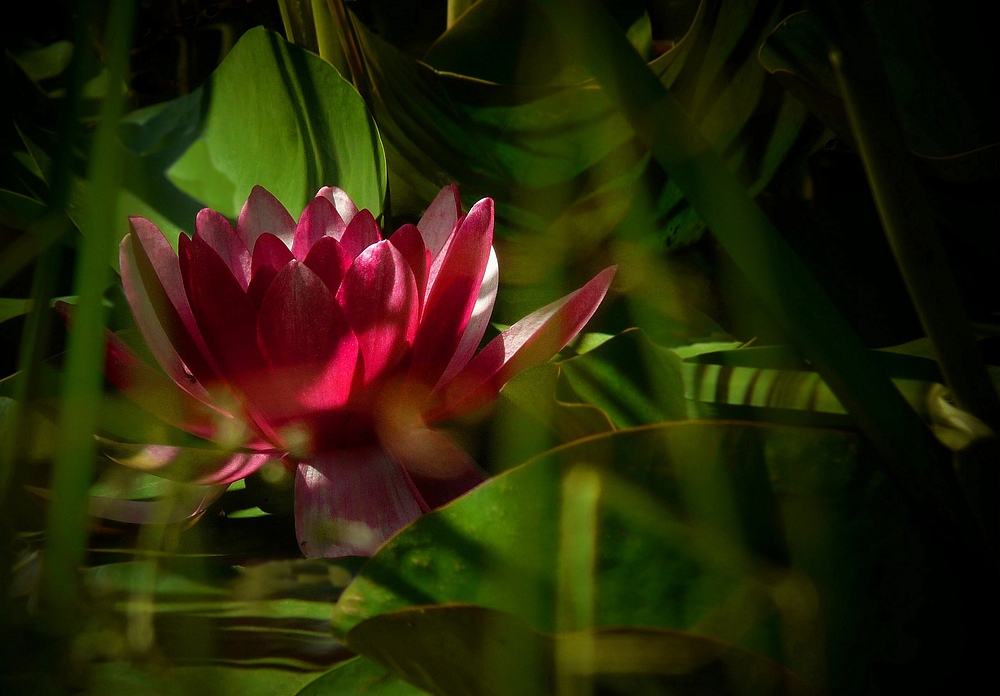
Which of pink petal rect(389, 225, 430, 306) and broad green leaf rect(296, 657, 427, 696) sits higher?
pink petal rect(389, 225, 430, 306)

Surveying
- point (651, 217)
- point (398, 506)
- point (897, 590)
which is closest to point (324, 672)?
point (398, 506)

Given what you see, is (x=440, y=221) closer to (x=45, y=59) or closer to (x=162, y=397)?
(x=162, y=397)

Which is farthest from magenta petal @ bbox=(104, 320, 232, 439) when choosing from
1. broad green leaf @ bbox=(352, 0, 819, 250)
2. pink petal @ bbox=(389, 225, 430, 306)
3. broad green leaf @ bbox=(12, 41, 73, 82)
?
broad green leaf @ bbox=(12, 41, 73, 82)

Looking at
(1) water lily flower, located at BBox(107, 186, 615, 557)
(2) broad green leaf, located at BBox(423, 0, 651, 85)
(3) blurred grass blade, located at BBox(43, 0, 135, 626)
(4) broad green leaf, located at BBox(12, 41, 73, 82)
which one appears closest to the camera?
(3) blurred grass blade, located at BBox(43, 0, 135, 626)

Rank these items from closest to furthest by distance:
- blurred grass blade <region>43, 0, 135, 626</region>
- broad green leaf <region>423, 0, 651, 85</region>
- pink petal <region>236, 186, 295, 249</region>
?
blurred grass blade <region>43, 0, 135, 626</region>
pink petal <region>236, 186, 295, 249</region>
broad green leaf <region>423, 0, 651, 85</region>

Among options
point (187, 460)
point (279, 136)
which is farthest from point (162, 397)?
point (279, 136)

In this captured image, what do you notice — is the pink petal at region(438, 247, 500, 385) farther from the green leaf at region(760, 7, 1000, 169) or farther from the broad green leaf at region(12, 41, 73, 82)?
the broad green leaf at region(12, 41, 73, 82)
